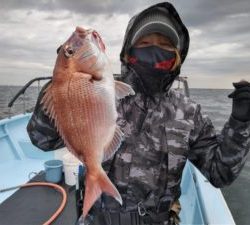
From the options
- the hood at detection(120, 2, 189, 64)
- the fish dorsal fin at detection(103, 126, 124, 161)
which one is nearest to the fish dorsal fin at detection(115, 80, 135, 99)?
the fish dorsal fin at detection(103, 126, 124, 161)

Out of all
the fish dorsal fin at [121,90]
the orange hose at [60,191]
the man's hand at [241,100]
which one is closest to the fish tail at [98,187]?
the fish dorsal fin at [121,90]

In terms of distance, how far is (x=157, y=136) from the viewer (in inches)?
79.5

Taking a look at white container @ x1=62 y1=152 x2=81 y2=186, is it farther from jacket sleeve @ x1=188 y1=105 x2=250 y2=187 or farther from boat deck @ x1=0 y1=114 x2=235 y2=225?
jacket sleeve @ x1=188 y1=105 x2=250 y2=187

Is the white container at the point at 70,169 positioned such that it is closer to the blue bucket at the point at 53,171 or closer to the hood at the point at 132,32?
the blue bucket at the point at 53,171

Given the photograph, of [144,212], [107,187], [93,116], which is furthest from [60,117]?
[144,212]

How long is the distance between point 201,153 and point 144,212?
50cm

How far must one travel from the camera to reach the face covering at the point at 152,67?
1952 mm

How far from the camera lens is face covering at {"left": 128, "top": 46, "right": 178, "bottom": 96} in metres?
1.95

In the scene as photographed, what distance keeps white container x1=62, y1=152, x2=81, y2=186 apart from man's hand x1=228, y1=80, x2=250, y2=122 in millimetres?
2578

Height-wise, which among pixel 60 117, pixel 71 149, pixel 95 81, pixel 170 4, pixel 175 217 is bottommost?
pixel 175 217

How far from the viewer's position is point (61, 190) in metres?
4.00

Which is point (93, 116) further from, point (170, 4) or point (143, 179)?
point (170, 4)

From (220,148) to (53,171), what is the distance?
2.76m

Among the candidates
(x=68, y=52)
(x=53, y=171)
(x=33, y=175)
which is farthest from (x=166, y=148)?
(x=33, y=175)
